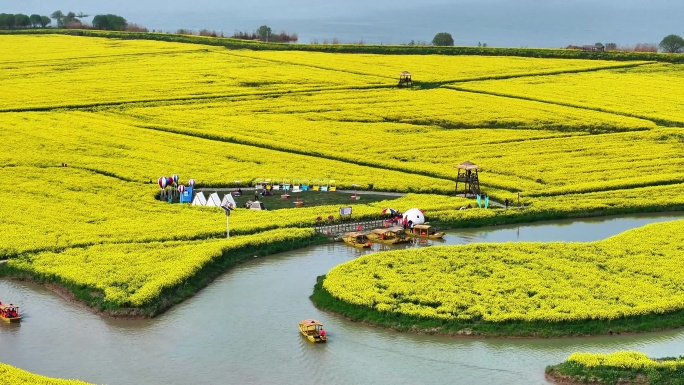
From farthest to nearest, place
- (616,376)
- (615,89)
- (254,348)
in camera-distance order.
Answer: (615,89)
(254,348)
(616,376)

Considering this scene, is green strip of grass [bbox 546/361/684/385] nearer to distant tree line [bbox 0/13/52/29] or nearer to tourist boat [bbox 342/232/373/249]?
tourist boat [bbox 342/232/373/249]

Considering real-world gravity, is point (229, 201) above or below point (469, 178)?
below

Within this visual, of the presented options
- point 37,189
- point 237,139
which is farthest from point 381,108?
point 37,189

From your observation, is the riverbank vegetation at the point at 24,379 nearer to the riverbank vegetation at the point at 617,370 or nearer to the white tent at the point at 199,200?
the riverbank vegetation at the point at 617,370

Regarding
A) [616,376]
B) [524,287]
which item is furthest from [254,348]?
[616,376]

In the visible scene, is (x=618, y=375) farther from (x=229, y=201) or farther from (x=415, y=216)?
(x=229, y=201)

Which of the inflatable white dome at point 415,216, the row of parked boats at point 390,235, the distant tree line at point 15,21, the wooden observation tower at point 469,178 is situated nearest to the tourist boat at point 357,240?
the row of parked boats at point 390,235

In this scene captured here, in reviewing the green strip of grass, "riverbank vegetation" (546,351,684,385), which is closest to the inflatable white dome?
"riverbank vegetation" (546,351,684,385)

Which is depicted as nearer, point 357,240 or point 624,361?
point 624,361
